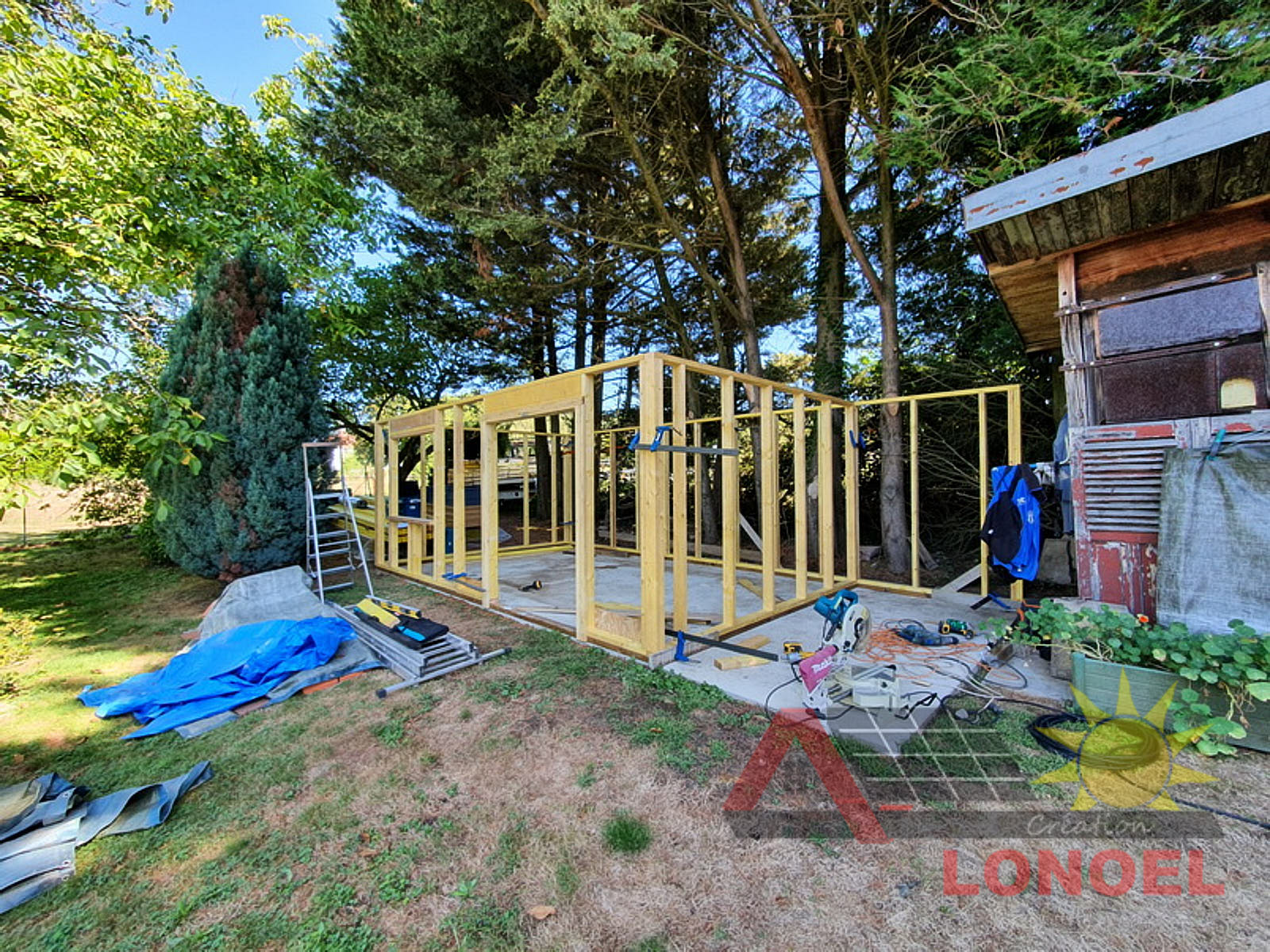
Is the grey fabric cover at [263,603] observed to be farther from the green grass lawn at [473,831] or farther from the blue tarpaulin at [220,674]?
the green grass lawn at [473,831]

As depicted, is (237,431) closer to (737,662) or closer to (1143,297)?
(737,662)

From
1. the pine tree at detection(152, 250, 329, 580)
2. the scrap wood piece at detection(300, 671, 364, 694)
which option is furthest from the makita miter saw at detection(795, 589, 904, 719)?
the pine tree at detection(152, 250, 329, 580)

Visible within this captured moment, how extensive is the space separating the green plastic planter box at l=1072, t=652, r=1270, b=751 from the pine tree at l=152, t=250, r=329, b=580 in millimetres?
7489

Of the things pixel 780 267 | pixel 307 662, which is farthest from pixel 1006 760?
pixel 780 267

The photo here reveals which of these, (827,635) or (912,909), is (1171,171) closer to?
(827,635)

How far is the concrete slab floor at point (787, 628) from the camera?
9.00 feet

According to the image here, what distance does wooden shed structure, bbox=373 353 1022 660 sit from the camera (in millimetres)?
3943

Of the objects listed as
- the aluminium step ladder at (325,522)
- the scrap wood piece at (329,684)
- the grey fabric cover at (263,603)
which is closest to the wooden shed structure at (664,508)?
the aluminium step ladder at (325,522)

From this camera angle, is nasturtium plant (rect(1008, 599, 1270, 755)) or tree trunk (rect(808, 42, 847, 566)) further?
tree trunk (rect(808, 42, 847, 566))

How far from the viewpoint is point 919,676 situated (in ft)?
10.7

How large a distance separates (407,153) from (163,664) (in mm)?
6153

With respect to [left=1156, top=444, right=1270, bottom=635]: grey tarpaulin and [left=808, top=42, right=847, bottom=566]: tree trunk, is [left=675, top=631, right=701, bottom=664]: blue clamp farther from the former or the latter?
[left=808, top=42, right=847, bottom=566]: tree trunk

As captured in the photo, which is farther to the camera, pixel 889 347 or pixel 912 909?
pixel 889 347

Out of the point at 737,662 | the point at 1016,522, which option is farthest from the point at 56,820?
the point at 1016,522
